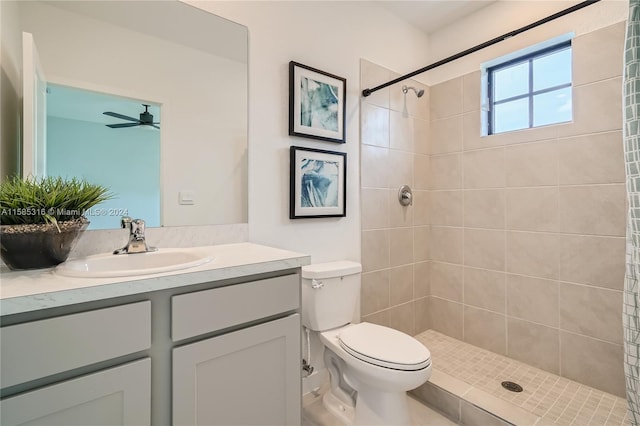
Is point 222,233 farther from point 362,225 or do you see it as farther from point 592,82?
point 592,82

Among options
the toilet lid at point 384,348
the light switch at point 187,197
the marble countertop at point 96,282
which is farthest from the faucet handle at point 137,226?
the toilet lid at point 384,348

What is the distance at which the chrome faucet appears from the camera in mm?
1141

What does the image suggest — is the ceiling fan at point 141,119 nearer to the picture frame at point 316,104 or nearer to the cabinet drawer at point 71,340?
the picture frame at point 316,104

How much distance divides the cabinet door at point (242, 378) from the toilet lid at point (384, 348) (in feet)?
1.27

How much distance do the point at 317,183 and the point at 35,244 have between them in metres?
1.22

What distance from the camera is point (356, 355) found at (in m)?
1.35

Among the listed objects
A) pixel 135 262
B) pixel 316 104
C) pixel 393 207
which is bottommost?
pixel 135 262

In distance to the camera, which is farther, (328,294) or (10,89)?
(328,294)

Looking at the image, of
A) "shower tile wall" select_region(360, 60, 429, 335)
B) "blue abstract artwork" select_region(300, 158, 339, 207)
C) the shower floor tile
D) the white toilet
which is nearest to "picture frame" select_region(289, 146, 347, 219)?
"blue abstract artwork" select_region(300, 158, 339, 207)

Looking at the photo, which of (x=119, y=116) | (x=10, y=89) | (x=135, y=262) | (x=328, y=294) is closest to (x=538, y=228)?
(x=328, y=294)

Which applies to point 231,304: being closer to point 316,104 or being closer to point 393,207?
point 316,104

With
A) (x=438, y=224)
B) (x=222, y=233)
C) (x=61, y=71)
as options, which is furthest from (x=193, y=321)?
(x=438, y=224)

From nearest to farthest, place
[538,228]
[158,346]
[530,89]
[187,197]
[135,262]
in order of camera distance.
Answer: [158,346], [135,262], [187,197], [538,228], [530,89]

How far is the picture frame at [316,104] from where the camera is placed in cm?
161
